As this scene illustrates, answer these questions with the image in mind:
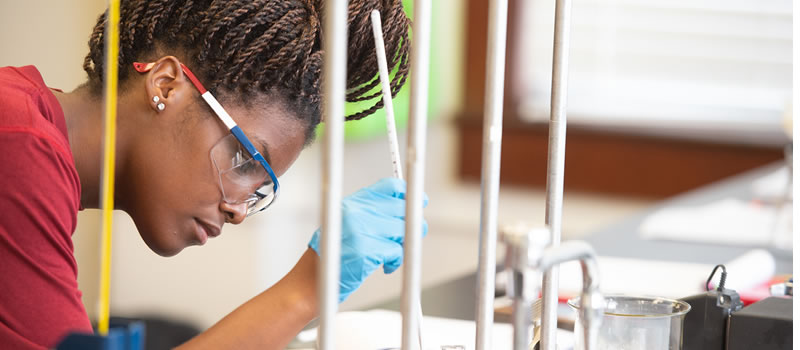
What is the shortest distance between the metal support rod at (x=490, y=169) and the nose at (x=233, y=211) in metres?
0.53

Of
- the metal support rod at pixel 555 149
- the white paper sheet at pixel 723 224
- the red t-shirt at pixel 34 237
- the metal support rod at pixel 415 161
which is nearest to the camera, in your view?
the metal support rod at pixel 415 161

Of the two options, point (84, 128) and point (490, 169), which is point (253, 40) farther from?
point (490, 169)

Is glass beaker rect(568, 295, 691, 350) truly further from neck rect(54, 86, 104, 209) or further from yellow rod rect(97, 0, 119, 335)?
neck rect(54, 86, 104, 209)

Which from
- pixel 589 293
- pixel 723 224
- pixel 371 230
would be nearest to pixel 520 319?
pixel 589 293

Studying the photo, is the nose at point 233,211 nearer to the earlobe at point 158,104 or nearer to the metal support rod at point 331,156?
the earlobe at point 158,104

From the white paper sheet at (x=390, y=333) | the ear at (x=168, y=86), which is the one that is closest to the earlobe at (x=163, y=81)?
the ear at (x=168, y=86)

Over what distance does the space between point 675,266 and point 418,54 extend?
1.27 metres

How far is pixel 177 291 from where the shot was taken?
3123 mm

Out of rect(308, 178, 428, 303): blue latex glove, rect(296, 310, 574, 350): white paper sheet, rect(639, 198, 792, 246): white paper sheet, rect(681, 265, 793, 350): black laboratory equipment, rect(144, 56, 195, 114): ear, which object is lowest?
rect(639, 198, 792, 246): white paper sheet

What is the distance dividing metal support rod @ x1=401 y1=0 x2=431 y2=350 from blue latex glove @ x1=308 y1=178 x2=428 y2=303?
1.25ft

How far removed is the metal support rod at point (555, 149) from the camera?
0.77 metres

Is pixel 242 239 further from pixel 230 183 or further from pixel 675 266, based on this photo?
pixel 230 183

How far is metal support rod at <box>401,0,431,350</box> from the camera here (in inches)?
26.1

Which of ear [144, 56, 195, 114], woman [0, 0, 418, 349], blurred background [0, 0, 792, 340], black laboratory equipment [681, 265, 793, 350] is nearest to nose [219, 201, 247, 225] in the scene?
woman [0, 0, 418, 349]
